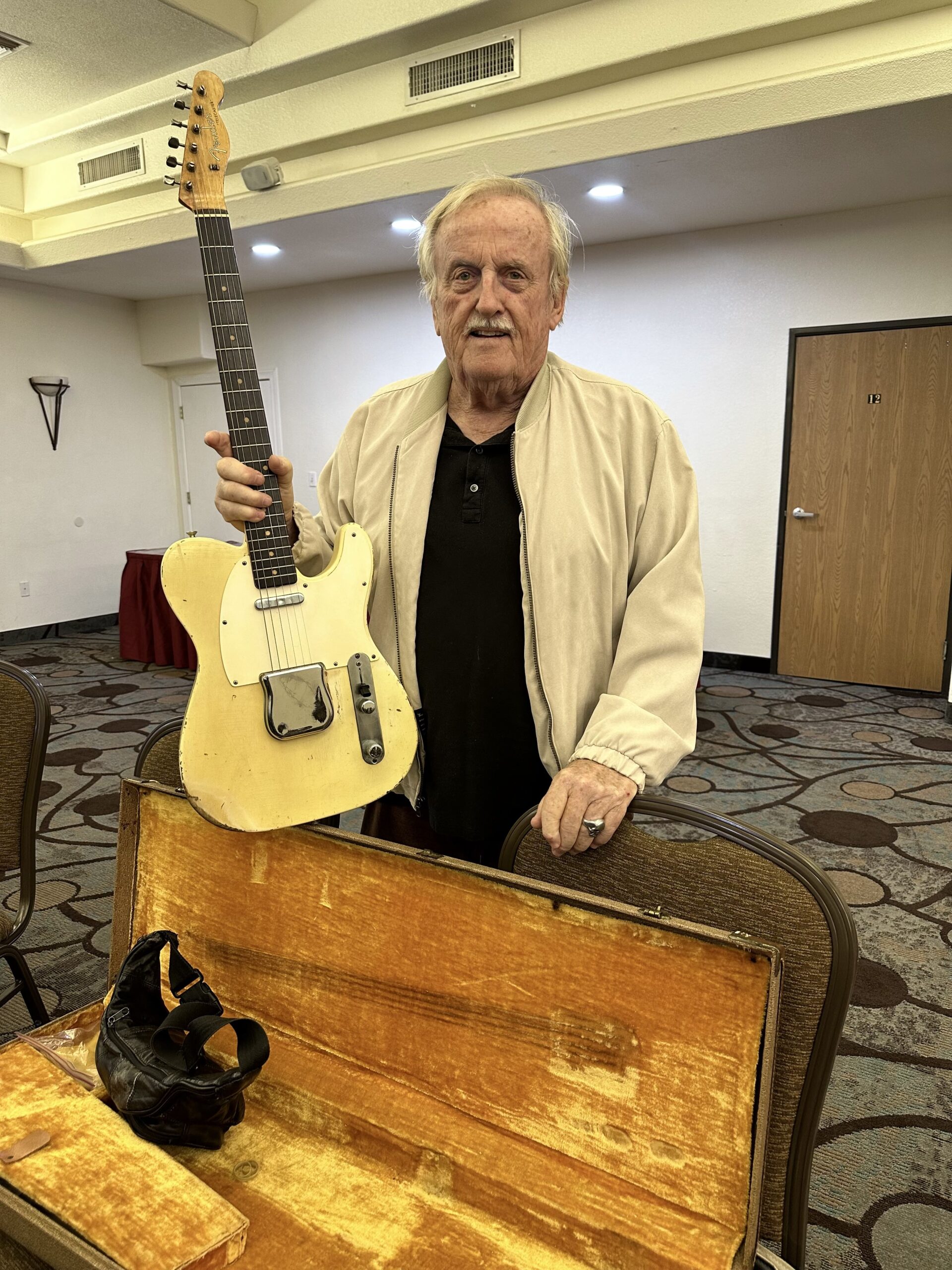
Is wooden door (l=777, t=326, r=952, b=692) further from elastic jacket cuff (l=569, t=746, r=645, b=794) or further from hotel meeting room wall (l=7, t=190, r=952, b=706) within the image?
elastic jacket cuff (l=569, t=746, r=645, b=794)

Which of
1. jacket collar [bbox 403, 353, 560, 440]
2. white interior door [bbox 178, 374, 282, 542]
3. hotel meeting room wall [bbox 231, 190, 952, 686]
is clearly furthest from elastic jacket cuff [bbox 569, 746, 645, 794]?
white interior door [bbox 178, 374, 282, 542]

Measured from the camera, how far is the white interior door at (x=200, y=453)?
7.35 meters

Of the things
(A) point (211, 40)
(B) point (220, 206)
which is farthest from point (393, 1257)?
(A) point (211, 40)

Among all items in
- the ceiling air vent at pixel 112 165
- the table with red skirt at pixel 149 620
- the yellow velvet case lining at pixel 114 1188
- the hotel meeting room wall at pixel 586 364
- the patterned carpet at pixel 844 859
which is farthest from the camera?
the table with red skirt at pixel 149 620

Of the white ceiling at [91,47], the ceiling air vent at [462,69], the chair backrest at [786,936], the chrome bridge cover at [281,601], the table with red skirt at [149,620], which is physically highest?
the white ceiling at [91,47]

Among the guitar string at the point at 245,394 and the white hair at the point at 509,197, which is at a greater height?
the white hair at the point at 509,197

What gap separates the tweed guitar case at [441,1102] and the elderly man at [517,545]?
161 millimetres

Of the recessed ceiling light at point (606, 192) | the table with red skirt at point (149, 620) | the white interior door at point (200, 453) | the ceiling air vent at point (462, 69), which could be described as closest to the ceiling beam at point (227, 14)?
the ceiling air vent at point (462, 69)

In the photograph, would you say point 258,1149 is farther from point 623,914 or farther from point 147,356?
point 147,356

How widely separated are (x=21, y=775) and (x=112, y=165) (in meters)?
5.12

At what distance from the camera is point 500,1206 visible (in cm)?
84

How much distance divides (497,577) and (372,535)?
20 cm

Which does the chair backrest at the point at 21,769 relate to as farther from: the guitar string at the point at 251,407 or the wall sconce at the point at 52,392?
the wall sconce at the point at 52,392

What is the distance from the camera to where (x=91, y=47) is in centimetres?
414
